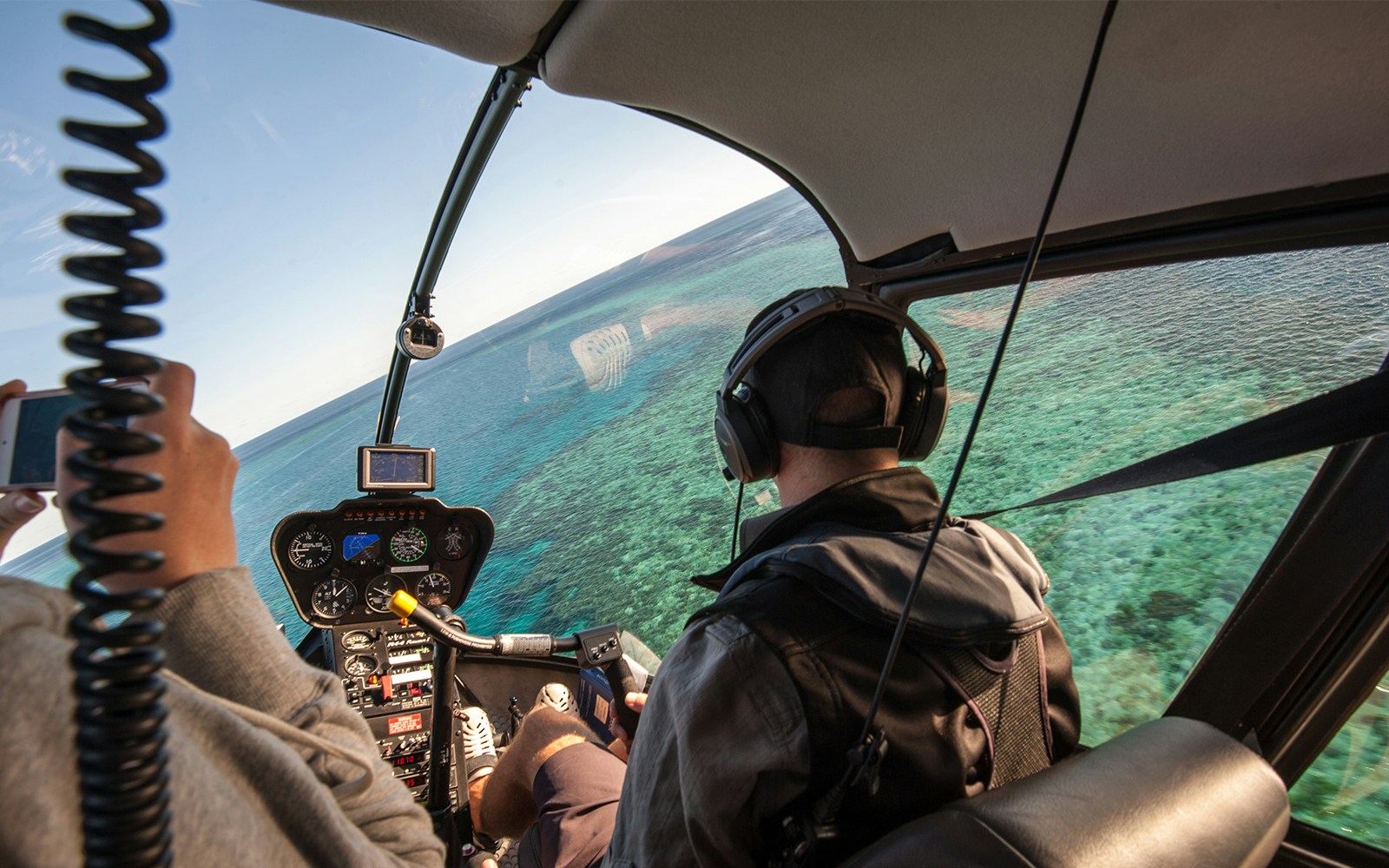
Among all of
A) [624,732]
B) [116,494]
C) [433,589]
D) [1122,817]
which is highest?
[116,494]

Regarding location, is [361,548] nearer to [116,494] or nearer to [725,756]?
[725,756]

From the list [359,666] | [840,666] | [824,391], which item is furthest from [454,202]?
[840,666]

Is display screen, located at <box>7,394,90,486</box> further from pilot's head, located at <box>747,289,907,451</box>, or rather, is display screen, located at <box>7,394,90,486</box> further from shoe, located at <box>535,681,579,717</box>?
shoe, located at <box>535,681,579,717</box>

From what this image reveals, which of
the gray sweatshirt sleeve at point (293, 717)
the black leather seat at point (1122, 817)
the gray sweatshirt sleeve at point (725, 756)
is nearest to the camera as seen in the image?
the gray sweatshirt sleeve at point (293, 717)

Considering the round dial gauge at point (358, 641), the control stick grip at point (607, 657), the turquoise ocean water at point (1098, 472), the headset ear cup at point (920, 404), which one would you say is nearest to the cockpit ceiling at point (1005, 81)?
the turquoise ocean water at point (1098, 472)

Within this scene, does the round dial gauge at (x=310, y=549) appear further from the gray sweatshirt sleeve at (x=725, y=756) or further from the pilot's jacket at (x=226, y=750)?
the pilot's jacket at (x=226, y=750)

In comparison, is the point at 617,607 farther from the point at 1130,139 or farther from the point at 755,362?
the point at 1130,139
